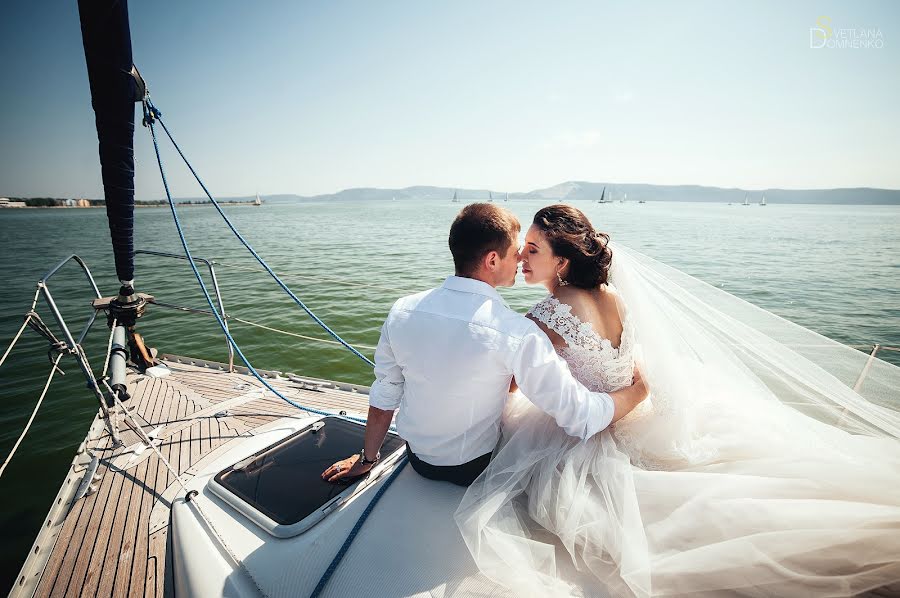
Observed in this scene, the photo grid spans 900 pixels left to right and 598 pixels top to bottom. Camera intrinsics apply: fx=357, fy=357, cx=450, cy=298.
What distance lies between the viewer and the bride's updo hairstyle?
6.18ft

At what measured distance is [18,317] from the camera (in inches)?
368

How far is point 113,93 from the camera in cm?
224

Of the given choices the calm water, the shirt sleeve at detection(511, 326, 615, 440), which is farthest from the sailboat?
the calm water

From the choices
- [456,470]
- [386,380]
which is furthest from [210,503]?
[456,470]

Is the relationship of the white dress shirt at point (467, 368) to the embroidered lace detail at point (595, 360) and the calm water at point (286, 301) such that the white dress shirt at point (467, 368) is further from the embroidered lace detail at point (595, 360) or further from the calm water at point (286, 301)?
the calm water at point (286, 301)

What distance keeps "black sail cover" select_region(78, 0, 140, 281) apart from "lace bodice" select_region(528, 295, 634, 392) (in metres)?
2.92

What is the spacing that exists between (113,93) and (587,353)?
3.25 m

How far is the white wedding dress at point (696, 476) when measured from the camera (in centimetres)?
118

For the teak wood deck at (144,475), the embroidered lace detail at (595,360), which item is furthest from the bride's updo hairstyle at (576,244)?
the teak wood deck at (144,475)

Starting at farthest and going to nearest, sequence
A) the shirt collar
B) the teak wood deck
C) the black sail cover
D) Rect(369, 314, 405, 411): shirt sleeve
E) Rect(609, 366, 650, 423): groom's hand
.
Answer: the teak wood deck → the black sail cover → Rect(609, 366, 650, 423): groom's hand → Rect(369, 314, 405, 411): shirt sleeve → the shirt collar

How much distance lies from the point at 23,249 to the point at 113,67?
29826mm

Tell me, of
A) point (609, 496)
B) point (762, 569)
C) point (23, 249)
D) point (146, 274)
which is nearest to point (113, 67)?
point (609, 496)

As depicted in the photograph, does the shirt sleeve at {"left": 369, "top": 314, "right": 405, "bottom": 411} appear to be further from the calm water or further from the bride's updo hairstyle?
the calm water

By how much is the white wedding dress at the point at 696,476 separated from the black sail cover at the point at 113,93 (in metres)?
2.91
